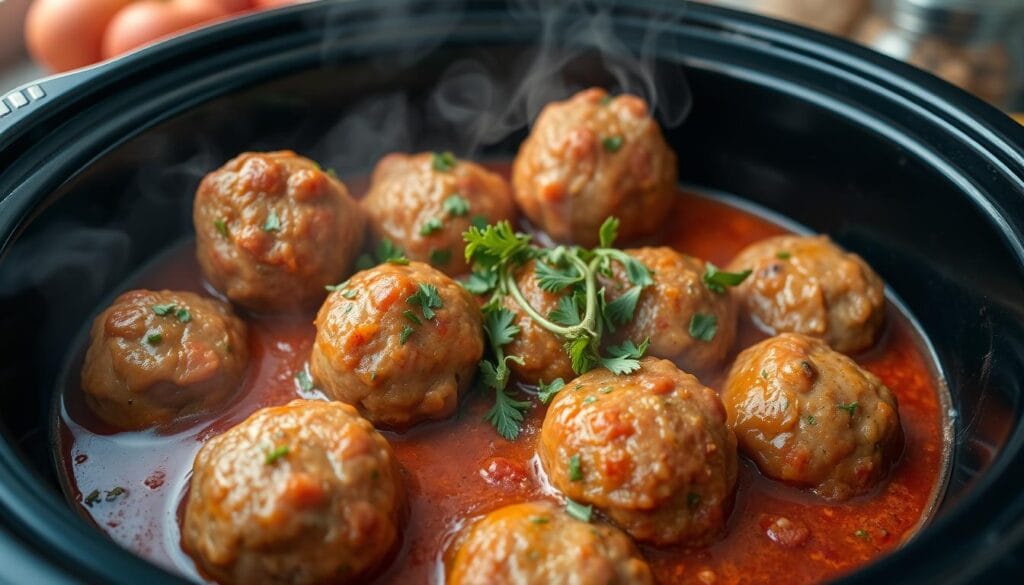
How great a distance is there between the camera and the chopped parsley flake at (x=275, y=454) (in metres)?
2.39

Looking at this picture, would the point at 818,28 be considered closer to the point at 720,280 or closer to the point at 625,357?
the point at 720,280

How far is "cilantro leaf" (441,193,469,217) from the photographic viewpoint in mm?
3529

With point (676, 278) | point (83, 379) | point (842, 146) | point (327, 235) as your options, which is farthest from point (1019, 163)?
point (83, 379)

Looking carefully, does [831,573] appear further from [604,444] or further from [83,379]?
[83,379]

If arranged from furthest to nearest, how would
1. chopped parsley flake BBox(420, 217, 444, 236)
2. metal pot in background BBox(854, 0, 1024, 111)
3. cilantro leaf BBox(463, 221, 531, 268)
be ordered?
1. metal pot in background BBox(854, 0, 1024, 111)
2. chopped parsley flake BBox(420, 217, 444, 236)
3. cilantro leaf BBox(463, 221, 531, 268)

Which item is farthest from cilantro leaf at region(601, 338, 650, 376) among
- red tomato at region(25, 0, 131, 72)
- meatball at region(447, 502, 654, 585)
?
red tomato at region(25, 0, 131, 72)

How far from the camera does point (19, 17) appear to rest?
5.62 metres

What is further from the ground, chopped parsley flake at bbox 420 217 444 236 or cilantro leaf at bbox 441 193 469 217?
cilantro leaf at bbox 441 193 469 217

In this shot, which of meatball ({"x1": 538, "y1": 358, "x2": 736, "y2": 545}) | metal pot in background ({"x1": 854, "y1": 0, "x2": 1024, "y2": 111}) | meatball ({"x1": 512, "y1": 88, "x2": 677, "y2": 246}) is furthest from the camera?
metal pot in background ({"x1": 854, "y1": 0, "x2": 1024, "y2": 111})

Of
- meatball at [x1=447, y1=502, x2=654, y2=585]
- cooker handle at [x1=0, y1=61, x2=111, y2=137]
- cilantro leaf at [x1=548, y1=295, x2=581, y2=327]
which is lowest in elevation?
meatball at [x1=447, y1=502, x2=654, y2=585]

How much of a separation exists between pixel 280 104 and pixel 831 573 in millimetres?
2752

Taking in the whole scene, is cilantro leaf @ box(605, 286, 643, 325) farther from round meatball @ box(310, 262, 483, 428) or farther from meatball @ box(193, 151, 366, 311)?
meatball @ box(193, 151, 366, 311)

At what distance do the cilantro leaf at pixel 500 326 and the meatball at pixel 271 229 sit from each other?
0.63 m

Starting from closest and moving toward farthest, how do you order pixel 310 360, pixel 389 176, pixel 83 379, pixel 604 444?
pixel 604 444
pixel 83 379
pixel 310 360
pixel 389 176
